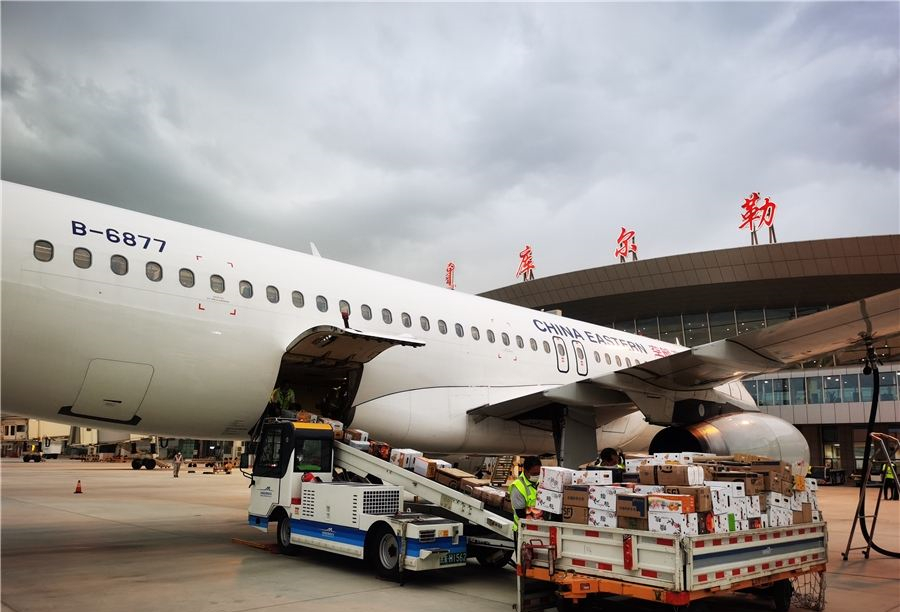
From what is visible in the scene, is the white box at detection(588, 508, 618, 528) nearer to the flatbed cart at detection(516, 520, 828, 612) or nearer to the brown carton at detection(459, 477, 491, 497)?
the flatbed cart at detection(516, 520, 828, 612)

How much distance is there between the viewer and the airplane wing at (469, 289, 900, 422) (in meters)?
8.55

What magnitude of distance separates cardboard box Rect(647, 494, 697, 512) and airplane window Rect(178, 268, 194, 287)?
6.19 metres

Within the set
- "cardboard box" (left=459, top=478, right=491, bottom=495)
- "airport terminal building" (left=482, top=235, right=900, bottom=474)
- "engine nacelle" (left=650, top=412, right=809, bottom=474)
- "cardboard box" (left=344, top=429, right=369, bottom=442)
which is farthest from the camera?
"airport terminal building" (left=482, top=235, right=900, bottom=474)

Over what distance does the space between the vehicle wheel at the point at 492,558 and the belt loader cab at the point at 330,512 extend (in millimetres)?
497

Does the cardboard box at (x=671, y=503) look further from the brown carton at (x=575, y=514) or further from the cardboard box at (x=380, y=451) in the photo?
the cardboard box at (x=380, y=451)

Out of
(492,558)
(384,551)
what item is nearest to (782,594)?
(492,558)

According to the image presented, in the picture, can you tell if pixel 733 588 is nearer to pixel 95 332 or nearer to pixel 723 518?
pixel 723 518

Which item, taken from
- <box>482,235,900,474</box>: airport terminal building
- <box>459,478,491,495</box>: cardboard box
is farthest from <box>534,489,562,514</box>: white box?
<box>482,235,900,474</box>: airport terminal building

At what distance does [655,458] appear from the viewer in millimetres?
7578

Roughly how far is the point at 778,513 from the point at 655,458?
57.1 inches

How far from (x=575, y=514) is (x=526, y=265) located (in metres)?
40.6

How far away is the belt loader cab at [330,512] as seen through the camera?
7414 millimetres

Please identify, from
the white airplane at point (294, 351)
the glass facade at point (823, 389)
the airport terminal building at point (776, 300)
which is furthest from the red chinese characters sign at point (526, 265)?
the white airplane at point (294, 351)

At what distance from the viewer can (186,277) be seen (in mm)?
8812
